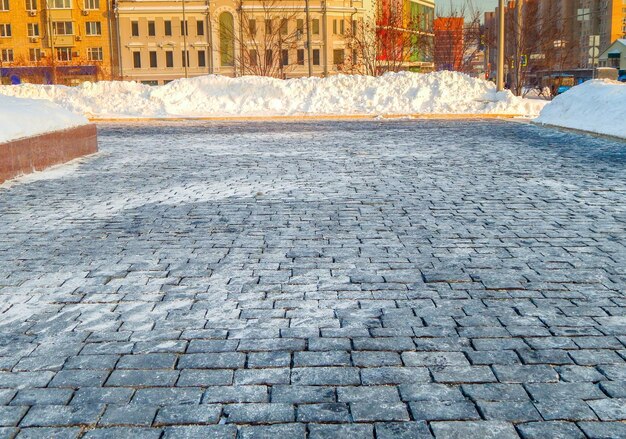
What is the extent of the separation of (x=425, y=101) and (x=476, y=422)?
25.5 meters

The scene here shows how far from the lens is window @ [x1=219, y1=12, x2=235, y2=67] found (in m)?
75.0

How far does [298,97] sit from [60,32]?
56.0m

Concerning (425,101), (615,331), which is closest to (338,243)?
(615,331)

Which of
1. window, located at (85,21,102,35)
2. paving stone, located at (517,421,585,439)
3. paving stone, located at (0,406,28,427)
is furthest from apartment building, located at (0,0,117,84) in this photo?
paving stone, located at (517,421,585,439)

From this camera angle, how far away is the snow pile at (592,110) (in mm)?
16234

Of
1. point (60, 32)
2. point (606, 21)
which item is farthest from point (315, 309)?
point (606, 21)

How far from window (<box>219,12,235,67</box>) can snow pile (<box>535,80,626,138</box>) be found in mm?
58445

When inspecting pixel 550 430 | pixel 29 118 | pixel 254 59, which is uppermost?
pixel 254 59

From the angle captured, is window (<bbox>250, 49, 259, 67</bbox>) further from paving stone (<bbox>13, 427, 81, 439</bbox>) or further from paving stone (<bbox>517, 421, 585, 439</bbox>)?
paving stone (<bbox>517, 421, 585, 439</bbox>)

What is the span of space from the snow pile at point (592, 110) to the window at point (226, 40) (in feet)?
192

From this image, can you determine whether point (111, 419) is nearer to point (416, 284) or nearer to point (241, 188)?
point (416, 284)

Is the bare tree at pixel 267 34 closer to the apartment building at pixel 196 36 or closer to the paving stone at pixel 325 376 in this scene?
the apartment building at pixel 196 36

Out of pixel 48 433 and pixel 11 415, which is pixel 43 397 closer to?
pixel 11 415

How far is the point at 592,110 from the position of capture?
17.8 m
